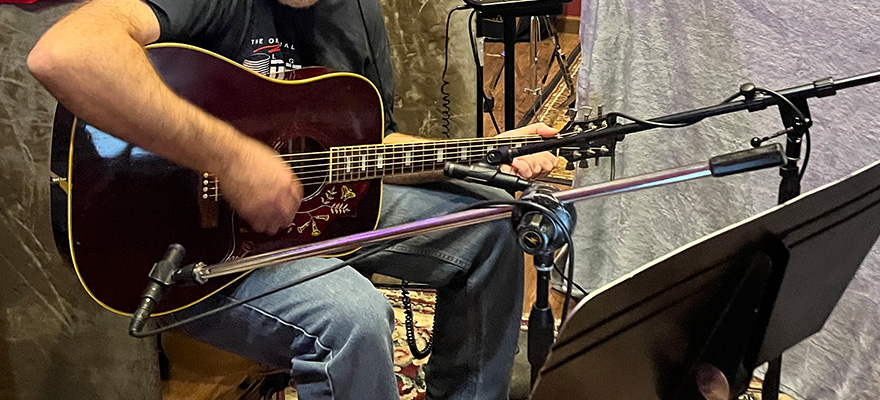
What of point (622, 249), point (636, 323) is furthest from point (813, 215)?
Answer: point (622, 249)

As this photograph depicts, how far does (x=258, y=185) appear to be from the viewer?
111cm

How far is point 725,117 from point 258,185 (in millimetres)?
1184

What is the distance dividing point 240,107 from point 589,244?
4.04ft

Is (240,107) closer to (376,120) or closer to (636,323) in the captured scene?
(376,120)

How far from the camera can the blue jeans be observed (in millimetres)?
1141

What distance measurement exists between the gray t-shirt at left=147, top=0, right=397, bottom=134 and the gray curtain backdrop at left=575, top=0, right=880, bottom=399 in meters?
0.68

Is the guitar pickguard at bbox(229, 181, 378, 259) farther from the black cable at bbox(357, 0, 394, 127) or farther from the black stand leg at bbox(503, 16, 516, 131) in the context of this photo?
the black stand leg at bbox(503, 16, 516, 131)

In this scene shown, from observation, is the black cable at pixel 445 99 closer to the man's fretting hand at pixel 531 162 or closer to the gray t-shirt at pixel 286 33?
the gray t-shirt at pixel 286 33

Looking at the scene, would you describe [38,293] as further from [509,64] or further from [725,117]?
[725,117]

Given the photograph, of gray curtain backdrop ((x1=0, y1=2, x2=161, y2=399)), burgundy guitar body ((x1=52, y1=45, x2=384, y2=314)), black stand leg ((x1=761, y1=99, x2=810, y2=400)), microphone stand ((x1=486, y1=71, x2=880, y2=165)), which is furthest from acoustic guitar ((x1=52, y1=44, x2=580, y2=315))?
black stand leg ((x1=761, y1=99, x2=810, y2=400))

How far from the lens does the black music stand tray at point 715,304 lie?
30.5 inches

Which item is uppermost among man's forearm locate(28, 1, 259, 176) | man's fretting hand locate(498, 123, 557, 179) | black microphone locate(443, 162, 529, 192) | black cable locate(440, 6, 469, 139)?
man's forearm locate(28, 1, 259, 176)

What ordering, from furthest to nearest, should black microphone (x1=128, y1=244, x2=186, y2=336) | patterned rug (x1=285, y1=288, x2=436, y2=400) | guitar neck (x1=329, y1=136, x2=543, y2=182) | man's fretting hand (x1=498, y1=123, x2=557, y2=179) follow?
patterned rug (x1=285, y1=288, x2=436, y2=400) → man's fretting hand (x1=498, y1=123, x2=557, y2=179) → guitar neck (x1=329, y1=136, x2=543, y2=182) → black microphone (x1=128, y1=244, x2=186, y2=336)

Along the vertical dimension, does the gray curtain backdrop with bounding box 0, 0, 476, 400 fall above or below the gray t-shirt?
below
